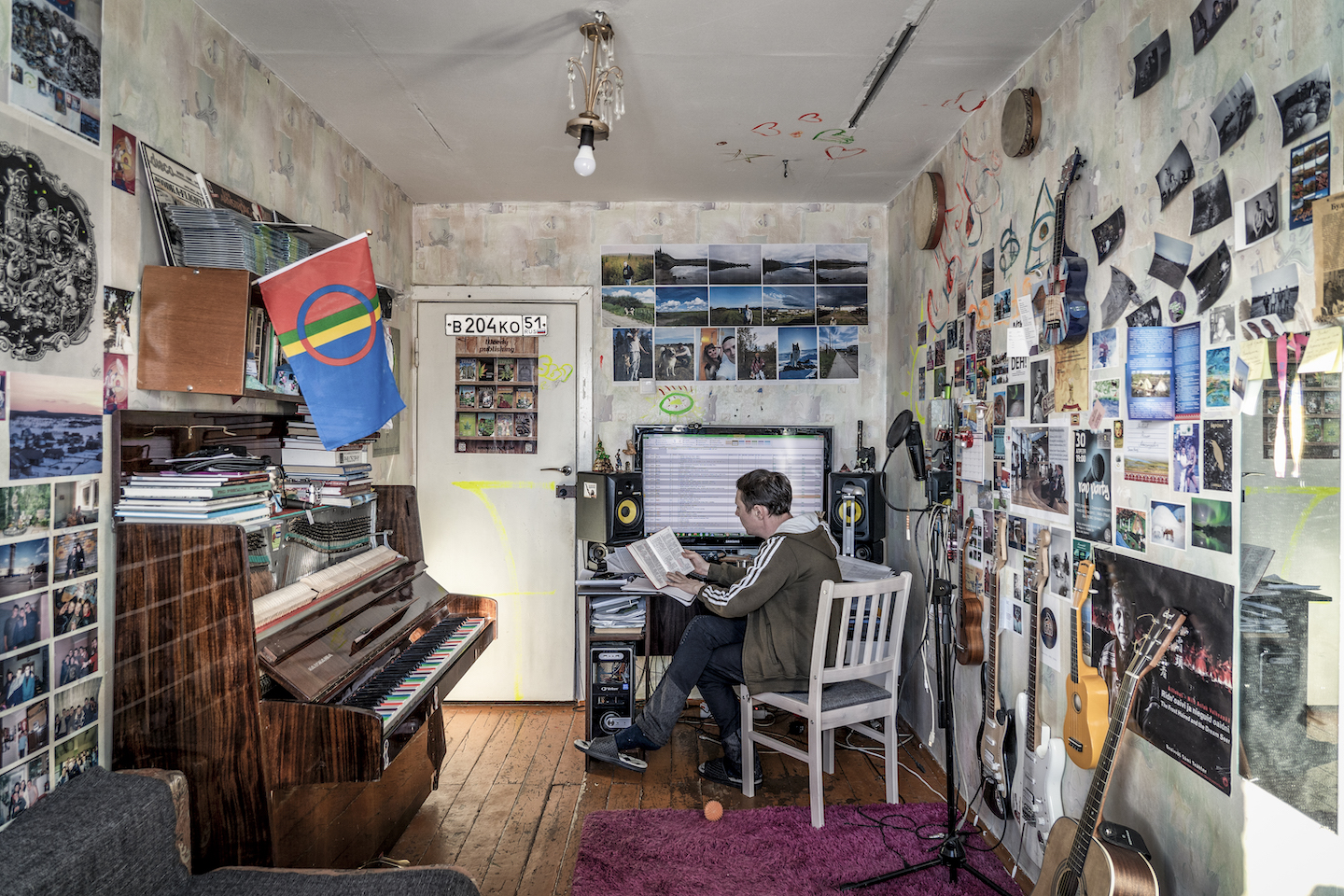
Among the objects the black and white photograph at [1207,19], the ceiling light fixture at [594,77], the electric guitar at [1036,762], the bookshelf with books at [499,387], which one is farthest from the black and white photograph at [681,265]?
the black and white photograph at [1207,19]

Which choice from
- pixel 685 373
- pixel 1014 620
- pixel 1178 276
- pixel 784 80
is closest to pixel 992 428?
pixel 1014 620

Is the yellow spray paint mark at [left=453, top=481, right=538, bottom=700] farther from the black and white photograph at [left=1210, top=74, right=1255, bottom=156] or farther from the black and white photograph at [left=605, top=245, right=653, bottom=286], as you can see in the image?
the black and white photograph at [left=1210, top=74, right=1255, bottom=156]

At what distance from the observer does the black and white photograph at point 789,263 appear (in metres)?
3.89

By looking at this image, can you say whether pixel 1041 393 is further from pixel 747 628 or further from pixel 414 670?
pixel 414 670

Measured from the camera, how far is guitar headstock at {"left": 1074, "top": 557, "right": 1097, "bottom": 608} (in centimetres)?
194

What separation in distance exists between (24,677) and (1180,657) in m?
2.34

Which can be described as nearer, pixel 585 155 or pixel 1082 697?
pixel 1082 697

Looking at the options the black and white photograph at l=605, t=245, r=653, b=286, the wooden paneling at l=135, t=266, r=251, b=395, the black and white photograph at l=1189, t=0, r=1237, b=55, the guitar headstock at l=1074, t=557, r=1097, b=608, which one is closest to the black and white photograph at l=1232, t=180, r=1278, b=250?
the black and white photograph at l=1189, t=0, r=1237, b=55

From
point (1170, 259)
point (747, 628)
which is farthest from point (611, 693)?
point (1170, 259)

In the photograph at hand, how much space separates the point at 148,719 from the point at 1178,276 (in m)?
2.47

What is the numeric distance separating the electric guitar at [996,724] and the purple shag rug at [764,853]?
18 cm

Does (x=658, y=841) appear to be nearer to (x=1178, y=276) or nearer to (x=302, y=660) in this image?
(x=302, y=660)

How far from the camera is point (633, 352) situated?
154 inches

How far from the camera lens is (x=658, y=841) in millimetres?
2557
